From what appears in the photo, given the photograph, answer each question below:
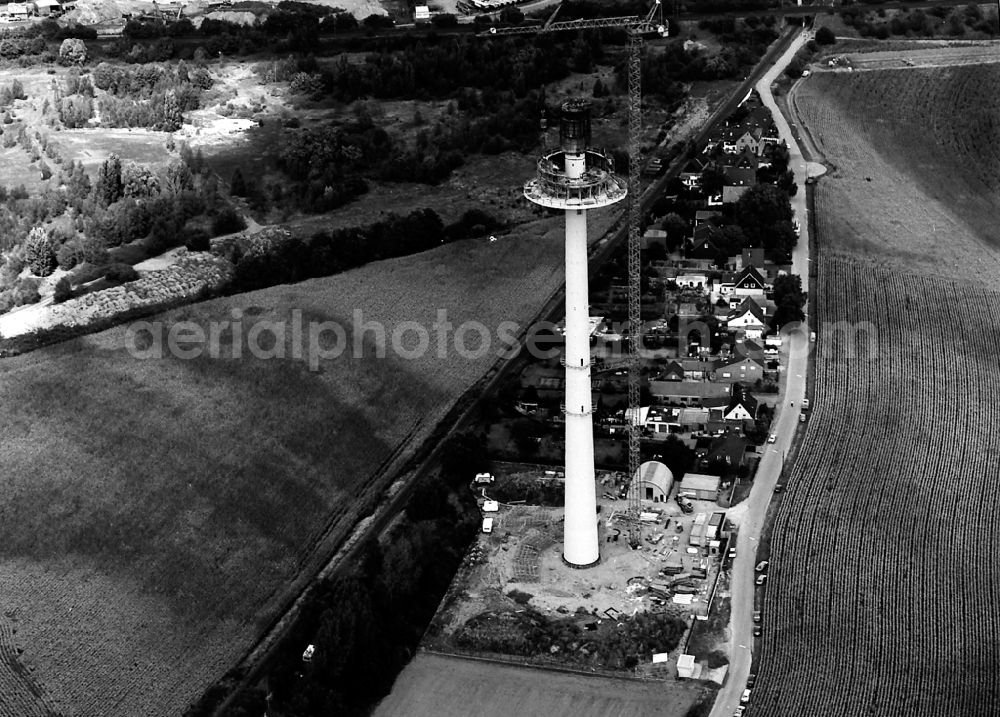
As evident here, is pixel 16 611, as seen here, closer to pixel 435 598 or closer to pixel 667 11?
pixel 435 598

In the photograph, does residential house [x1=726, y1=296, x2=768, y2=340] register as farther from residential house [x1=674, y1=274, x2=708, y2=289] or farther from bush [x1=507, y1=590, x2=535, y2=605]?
bush [x1=507, y1=590, x2=535, y2=605]

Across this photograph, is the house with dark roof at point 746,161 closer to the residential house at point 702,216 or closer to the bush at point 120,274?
the residential house at point 702,216

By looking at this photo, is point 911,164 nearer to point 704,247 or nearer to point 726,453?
point 704,247

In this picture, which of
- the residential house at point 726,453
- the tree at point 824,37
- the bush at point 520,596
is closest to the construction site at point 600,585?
the bush at point 520,596

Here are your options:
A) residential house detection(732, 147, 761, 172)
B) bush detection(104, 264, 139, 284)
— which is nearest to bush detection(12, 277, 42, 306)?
bush detection(104, 264, 139, 284)

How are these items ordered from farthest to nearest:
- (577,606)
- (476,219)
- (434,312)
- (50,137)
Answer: (50,137)
(476,219)
(434,312)
(577,606)

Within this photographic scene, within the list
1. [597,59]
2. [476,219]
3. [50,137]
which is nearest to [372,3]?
[597,59]
